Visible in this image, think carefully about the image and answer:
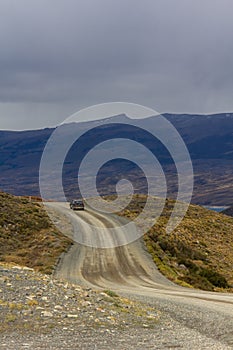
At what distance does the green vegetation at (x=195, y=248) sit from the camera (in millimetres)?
40312

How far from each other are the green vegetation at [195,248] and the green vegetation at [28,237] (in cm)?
900

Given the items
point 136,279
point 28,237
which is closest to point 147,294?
point 136,279

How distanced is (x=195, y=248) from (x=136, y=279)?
19.1m

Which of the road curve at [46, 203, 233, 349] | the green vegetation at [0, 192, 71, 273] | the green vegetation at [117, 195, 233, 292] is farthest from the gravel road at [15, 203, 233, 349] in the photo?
the green vegetation at [117, 195, 233, 292]

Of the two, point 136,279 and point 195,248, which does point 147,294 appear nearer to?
point 136,279

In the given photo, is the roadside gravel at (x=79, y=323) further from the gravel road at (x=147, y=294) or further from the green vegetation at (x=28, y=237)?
the green vegetation at (x=28, y=237)

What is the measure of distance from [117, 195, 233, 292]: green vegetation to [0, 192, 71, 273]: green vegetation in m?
9.00

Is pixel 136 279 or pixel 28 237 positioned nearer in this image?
pixel 136 279

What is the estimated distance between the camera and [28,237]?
49.2m

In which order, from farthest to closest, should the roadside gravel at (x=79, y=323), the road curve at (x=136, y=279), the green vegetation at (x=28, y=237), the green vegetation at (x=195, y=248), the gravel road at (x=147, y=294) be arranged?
the green vegetation at (x=28, y=237)
the green vegetation at (x=195, y=248)
the road curve at (x=136, y=279)
the gravel road at (x=147, y=294)
the roadside gravel at (x=79, y=323)

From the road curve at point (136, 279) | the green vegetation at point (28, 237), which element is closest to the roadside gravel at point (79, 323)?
the road curve at point (136, 279)

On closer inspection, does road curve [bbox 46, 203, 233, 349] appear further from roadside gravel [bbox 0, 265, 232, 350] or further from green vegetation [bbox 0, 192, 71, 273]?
roadside gravel [bbox 0, 265, 232, 350]

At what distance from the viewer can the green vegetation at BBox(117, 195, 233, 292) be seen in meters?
40.3

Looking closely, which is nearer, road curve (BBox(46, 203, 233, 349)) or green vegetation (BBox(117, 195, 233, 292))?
road curve (BBox(46, 203, 233, 349))
